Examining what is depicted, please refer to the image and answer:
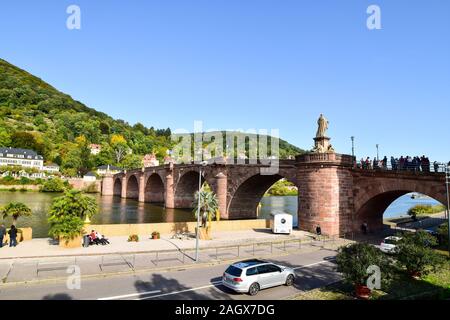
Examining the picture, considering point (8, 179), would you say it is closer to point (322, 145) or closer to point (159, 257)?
point (159, 257)

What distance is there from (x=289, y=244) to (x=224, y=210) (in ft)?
95.7

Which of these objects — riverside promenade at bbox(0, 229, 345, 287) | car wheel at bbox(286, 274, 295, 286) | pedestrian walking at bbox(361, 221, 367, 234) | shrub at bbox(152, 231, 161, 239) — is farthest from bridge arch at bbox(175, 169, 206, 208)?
car wheel at bbox(286, 274, 295, 286)

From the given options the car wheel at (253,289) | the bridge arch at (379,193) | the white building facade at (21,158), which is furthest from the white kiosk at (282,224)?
the white building facade at (21,158)

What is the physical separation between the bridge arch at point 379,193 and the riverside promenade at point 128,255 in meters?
6.30

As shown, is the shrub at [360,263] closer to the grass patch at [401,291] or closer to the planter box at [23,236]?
the grass patch at [401,291]

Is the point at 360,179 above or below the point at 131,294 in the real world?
above

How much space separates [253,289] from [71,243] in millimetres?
16839

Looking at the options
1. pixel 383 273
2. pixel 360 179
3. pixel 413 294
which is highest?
pixel 360 179

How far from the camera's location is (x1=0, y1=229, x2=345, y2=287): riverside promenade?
19.4 meters

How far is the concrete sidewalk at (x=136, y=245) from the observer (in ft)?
79.0

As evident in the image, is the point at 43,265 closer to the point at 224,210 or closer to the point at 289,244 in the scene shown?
the point at 289,244

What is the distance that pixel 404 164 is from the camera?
3366 centimetres
